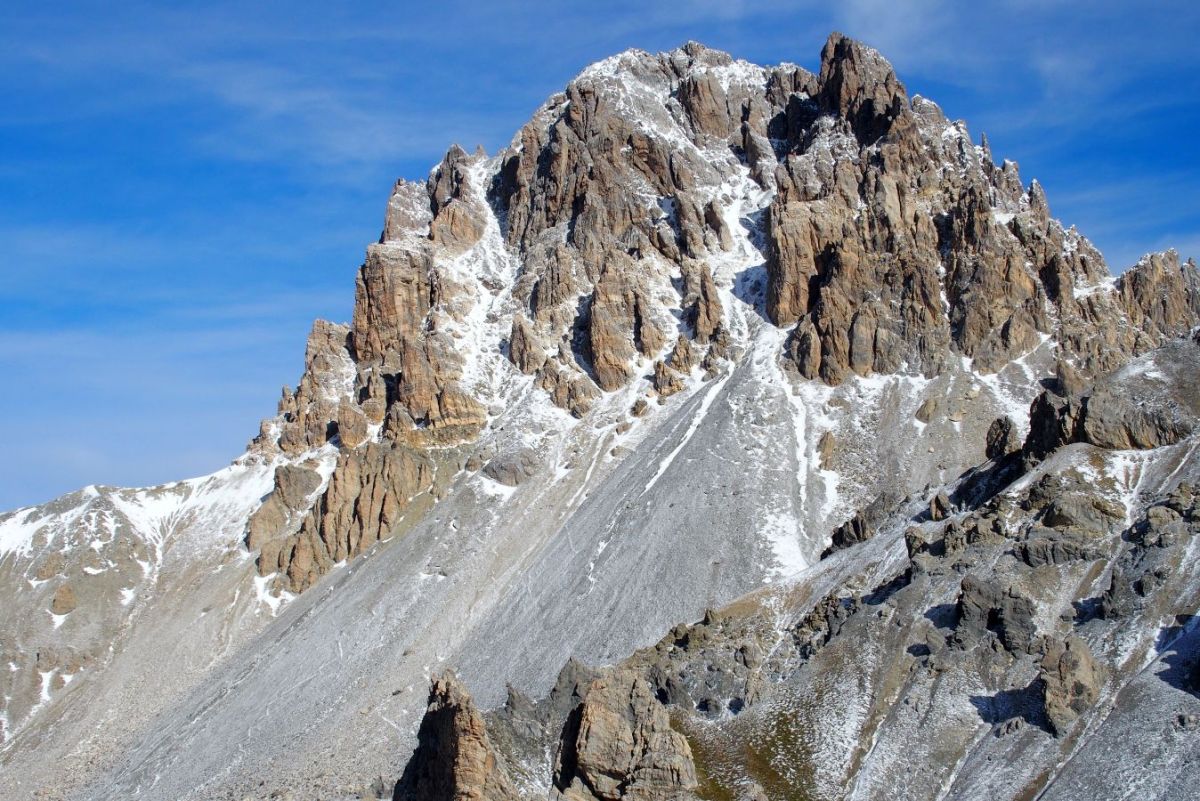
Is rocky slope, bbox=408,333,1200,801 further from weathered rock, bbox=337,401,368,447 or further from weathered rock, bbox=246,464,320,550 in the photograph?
weathered rock, bbox=337,401,368,447

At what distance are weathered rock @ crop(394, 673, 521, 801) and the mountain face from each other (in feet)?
0.79

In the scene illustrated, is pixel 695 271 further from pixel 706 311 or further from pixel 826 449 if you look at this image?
pixel 826 449

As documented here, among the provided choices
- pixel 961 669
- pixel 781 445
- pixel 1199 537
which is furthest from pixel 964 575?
pixel 781 445

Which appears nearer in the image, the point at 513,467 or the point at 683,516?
the point at 683,516

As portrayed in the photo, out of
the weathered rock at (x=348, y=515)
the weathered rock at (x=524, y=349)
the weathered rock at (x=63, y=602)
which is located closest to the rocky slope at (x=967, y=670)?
the weathered rock at (x=348, y=515)

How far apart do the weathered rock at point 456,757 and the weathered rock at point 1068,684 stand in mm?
26538

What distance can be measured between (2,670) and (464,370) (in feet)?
225

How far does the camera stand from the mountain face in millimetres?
55031

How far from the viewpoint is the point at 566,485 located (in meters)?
128

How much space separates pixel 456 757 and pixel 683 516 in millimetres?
61112

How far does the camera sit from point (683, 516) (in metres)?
108

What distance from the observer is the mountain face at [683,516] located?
181 feet

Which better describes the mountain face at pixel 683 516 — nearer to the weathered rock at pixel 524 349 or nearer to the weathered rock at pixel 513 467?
the weathered rock at pixel 513 467

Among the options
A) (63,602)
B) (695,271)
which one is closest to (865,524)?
(695,271)
